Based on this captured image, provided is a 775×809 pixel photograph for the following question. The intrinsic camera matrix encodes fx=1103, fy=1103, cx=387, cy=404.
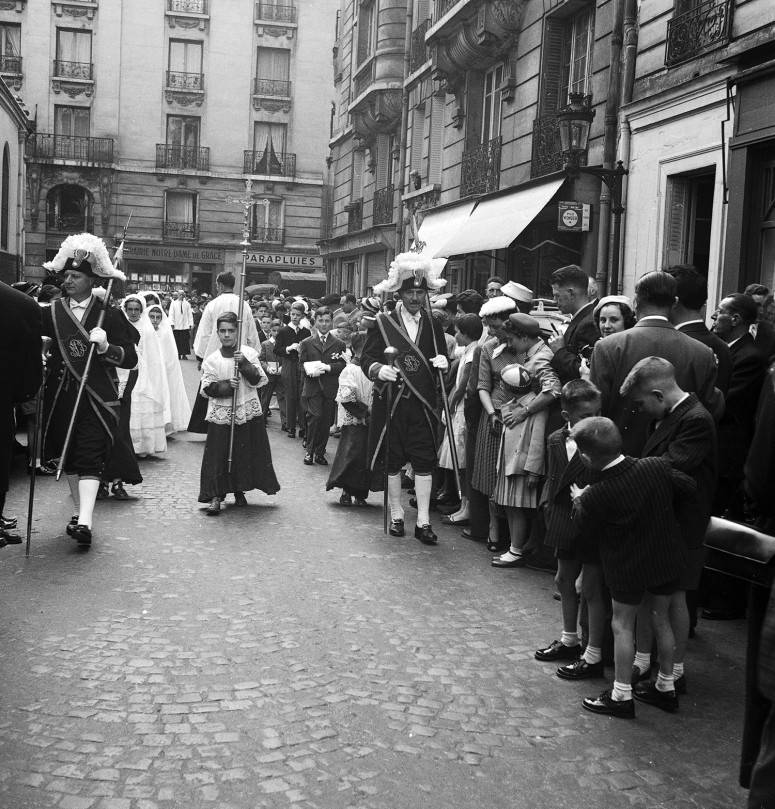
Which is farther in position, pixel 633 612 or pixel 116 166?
pixel 116 166

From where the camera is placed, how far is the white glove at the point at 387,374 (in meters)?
8.34

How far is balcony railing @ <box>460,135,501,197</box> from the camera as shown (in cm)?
1992

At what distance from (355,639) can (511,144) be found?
1496cm

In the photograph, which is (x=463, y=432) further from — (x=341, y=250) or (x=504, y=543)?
(x=341, y=250)

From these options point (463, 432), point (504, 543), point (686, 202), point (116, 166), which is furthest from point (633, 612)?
point (116, 166)

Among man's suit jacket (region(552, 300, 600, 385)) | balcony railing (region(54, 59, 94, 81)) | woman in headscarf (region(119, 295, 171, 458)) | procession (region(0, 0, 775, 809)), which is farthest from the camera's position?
balcony railing (region(54, 59, 94, 81))

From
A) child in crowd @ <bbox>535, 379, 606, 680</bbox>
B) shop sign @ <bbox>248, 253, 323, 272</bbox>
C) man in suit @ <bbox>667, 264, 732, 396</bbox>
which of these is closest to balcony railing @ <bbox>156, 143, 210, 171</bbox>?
shop sign @ <bbox>248, 253, 323, 272</bbox>

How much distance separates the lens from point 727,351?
594 centimetres

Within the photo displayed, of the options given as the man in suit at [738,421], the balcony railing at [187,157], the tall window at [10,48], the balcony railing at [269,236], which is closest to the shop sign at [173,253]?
the balcony railing at [269,236]

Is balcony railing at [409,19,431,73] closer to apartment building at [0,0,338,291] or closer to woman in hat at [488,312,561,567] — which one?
woman in hat at [488,312,561,567]

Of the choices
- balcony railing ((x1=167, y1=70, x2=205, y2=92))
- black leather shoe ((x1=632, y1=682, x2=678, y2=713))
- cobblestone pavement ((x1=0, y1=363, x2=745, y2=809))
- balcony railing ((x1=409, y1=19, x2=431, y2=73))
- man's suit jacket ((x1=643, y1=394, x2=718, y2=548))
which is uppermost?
balcony railing ((x1=167, y1=70, x2=205, y2=92))

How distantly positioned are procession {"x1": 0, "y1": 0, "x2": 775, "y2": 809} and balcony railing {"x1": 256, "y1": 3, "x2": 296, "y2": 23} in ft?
105

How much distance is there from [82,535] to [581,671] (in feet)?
12.1

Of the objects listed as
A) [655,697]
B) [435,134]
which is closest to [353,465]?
[655,697]
